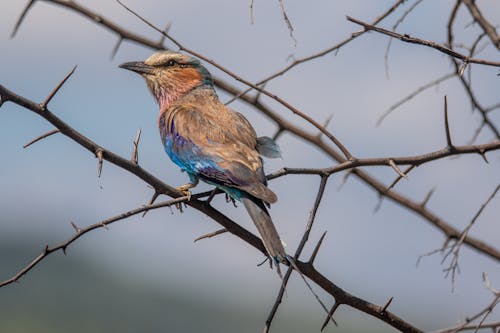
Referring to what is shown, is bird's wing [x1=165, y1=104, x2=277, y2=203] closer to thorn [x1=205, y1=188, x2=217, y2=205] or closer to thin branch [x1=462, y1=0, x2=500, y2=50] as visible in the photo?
thorn [x1=205, y1=188, x2=217, y2=205]

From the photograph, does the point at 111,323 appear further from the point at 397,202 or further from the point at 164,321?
the point at 397,202

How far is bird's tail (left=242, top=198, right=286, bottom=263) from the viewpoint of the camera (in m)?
4.78

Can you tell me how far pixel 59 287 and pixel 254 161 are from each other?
152873mm

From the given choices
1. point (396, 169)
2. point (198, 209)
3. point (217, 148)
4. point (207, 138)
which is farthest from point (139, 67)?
point (396, 169)

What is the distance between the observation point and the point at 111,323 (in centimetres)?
15488

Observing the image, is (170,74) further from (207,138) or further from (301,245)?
(301,245)

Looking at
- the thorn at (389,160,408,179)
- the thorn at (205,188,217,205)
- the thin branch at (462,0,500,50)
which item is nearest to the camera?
the thorn at (389,160,408,179)

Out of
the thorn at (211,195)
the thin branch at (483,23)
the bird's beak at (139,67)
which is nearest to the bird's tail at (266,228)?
the thorn at (211,195)

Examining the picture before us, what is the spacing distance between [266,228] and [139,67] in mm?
2780

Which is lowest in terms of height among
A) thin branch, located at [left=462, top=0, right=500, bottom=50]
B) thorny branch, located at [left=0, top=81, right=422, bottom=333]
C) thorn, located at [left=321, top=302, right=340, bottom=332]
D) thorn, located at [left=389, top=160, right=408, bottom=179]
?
thorn, located at [left=321, top=302, right=340, bottom=332]

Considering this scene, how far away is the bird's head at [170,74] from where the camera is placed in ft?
24.2

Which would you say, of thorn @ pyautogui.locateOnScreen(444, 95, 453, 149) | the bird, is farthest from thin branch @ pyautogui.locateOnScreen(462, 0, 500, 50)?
the bird

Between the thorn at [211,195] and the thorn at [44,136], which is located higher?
the thorn at [211,195]

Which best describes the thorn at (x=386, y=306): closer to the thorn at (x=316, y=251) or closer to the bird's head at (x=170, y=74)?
the thorn at (x=316, y=251)
